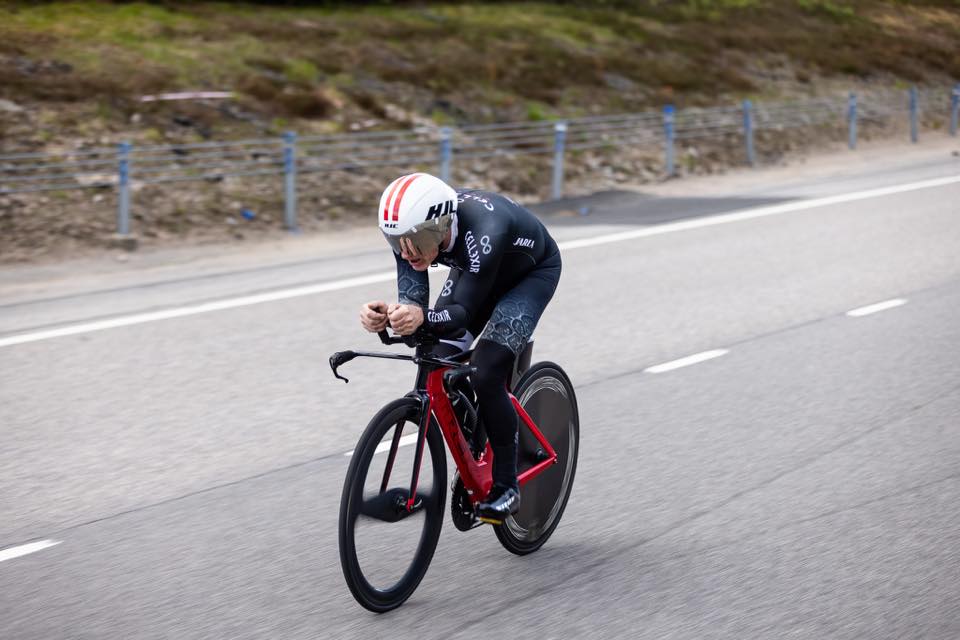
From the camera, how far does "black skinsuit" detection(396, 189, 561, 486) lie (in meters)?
4.70

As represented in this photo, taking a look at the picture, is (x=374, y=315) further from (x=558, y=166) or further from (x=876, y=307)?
(x=558, y=166)

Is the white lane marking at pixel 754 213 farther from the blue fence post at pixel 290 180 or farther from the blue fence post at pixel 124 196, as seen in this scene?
the blue fence post at pixel 124 196

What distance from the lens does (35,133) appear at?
57.4 feet

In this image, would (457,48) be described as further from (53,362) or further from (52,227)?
(53,362)

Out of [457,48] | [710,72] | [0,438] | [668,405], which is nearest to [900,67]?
[710,72]

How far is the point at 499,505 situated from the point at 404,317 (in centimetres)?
105

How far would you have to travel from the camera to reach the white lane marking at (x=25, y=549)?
5.35 m

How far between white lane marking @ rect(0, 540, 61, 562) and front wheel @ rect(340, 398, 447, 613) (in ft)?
5.32

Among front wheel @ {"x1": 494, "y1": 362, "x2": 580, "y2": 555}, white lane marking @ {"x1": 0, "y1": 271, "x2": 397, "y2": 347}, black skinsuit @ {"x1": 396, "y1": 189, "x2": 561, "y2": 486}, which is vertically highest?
black skinsuit @ {"x1": 396, "y1": 189, "x2": 561, "y2": 486}

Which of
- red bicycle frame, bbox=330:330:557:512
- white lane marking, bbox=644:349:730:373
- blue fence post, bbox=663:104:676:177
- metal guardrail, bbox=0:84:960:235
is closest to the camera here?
red bicycle frame, bbox=330:330:557:512

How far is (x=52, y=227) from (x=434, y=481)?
37.6 ft

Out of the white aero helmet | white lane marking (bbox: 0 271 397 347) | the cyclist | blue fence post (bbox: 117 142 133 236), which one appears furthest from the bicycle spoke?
blue fence post (bbox: 117 142 133 236)

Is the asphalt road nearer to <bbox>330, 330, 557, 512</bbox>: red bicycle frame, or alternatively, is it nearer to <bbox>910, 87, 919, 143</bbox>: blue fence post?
<bbox>330, 330, 557, 512</bbox>: red bicycle frame

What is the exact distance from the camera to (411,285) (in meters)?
4.86
